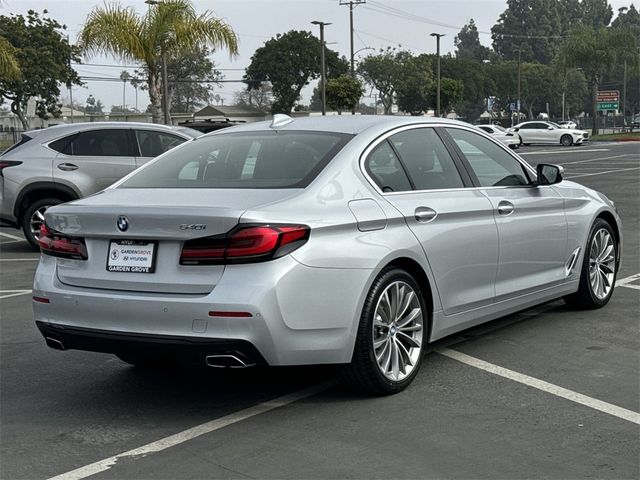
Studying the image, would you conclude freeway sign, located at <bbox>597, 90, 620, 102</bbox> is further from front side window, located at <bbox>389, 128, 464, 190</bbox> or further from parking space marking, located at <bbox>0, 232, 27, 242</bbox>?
front side window, located at <bbox>389, 128, 464, 190</bbox>

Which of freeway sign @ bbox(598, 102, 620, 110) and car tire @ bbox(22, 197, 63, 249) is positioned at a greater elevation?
freeway sign @ bbox(598, 102, 620, 110)

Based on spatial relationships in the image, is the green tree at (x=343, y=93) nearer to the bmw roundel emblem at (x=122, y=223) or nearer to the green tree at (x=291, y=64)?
the green tree at (x=291, y=64)

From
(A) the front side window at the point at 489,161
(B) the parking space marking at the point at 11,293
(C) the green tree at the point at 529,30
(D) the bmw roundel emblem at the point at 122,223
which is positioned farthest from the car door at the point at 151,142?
(C) the green tree at the point at 529,30

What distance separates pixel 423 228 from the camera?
5.52 m

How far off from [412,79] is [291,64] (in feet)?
52.7

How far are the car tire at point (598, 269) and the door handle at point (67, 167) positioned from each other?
720cm

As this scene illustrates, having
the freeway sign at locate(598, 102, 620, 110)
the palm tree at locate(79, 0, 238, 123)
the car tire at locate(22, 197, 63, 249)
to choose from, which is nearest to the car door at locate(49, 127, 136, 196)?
the car tire at locate(22, 197, 63, 249)

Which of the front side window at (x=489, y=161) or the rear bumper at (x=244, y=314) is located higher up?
the front side window at (x=489, y=161)

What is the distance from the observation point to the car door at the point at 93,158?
12.3 metres

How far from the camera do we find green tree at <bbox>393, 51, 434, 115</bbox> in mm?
102500

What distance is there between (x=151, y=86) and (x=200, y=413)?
24.2 metres

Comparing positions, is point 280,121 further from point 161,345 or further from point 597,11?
point 597,11

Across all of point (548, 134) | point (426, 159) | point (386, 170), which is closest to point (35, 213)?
point (426, 159)

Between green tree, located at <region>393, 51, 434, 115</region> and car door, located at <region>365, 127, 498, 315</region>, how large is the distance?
96.6 meters
